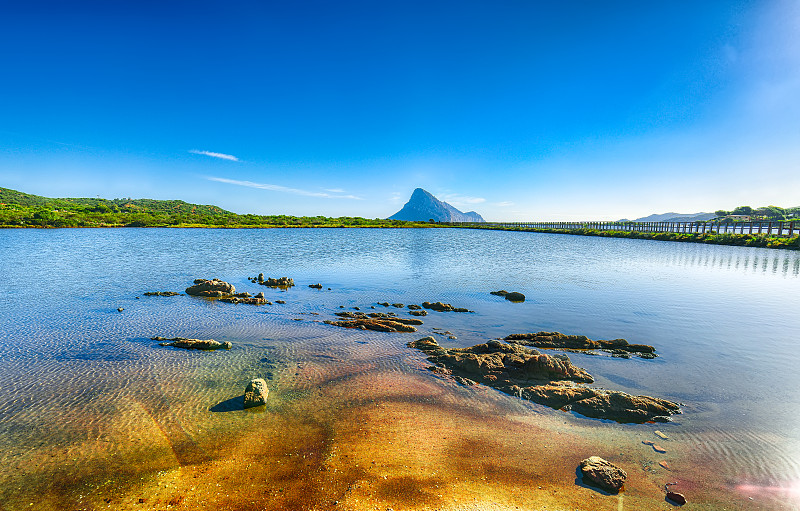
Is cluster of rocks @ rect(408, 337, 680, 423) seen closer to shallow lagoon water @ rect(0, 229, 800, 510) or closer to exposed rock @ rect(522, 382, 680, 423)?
exposed rock @ rect(522, 382, 680, 423)

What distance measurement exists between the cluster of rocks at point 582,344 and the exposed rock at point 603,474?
24.1 feet

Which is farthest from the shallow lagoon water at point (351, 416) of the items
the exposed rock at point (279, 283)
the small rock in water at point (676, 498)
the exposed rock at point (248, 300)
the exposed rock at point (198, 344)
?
the exposed rock at point (279, 283)

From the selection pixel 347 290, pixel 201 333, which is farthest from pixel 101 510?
pixel 347 290

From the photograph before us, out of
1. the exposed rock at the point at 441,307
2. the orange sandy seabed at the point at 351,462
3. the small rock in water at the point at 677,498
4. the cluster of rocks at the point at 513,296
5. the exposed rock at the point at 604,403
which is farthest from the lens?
the cluster of rocks at the point at 513,296

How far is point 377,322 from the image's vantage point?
1673 cm

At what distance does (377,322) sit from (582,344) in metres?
8.91

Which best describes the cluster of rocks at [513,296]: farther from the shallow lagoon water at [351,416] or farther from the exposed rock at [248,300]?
the exposed rock at [248,300]

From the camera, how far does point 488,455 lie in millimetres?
7457

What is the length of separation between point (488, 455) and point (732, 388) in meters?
9.06

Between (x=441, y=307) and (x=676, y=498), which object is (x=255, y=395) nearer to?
(x=676, y=498)

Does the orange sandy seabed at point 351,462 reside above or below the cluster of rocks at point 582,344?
below

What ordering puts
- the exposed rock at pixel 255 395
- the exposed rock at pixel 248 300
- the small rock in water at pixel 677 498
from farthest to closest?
1. the exposed rock at pixel 248 300
2. the exposed rock at pixel 255 395
3. the small rock in water at pixel 677 498

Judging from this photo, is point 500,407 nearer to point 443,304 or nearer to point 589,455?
point 589,455

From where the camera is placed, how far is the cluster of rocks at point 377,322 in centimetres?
1628
